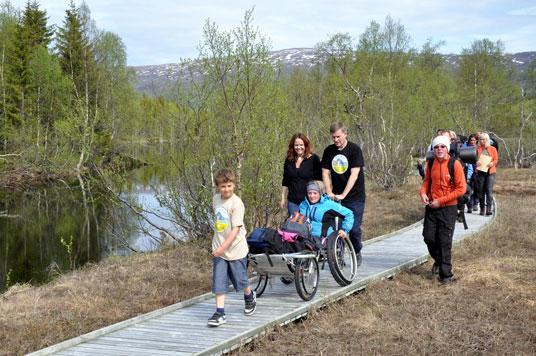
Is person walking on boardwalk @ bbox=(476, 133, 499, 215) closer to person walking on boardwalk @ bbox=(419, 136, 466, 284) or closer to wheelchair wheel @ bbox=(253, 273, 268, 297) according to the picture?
person walking on boardwalk @ bbox=(419, 136, 466, 284)

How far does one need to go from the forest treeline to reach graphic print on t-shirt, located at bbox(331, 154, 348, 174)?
3074 mm

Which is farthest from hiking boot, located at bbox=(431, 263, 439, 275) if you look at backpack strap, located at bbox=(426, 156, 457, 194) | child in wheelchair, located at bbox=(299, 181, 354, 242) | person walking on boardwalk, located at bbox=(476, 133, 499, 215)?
person walking on boardwalk, located at bbox=(476, 133, 499, 215)

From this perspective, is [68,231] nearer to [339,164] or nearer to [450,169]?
[339,164]

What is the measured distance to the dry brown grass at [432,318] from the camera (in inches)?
203

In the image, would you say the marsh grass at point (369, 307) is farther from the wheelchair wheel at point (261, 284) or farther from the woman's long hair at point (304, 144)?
the woman's long hair at point (304, 144)

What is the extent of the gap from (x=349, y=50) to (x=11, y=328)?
93.3 feet

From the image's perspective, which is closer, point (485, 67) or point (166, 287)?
point (166, 287)

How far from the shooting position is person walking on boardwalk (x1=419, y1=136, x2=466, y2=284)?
23.6 ft

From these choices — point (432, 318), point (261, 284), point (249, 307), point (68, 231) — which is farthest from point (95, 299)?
point (68, 231)

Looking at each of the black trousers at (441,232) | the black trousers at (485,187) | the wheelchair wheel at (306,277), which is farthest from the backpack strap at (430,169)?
the black trousers at (485,187)

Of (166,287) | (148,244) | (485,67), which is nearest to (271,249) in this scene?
(166,287)

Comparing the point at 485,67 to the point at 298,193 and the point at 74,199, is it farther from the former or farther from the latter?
the point at 298,193

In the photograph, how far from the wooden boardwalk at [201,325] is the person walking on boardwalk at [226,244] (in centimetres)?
33

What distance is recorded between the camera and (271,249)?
6.09 metres
